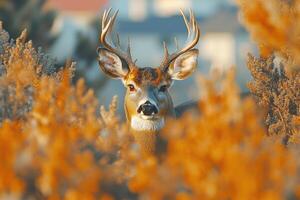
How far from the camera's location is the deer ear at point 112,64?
13767mm

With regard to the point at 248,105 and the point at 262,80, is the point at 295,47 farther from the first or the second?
the point at 262,80

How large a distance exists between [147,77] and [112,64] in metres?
0.76

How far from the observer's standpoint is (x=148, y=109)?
1270 cm

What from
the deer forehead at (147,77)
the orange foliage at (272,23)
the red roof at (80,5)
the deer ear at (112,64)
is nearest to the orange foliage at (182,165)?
the orange foliage at (272,23)

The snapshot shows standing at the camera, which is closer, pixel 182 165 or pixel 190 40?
pixel 182 165

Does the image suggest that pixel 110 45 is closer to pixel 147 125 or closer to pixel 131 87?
pixel 131 87

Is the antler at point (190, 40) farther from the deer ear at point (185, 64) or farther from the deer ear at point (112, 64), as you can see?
the deer ear at point (112, 64)

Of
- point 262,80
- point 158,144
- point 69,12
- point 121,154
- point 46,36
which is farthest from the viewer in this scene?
point 69,12

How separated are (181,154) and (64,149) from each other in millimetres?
767

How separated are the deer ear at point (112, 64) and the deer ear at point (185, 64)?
0.57 meters

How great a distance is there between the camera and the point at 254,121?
26.0 ft

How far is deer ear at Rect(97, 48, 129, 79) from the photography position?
45.2 feet

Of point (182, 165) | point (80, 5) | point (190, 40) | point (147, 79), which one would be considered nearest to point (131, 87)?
point (147, 79)

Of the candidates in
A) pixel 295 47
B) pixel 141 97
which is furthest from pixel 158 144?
pixel 295 47
